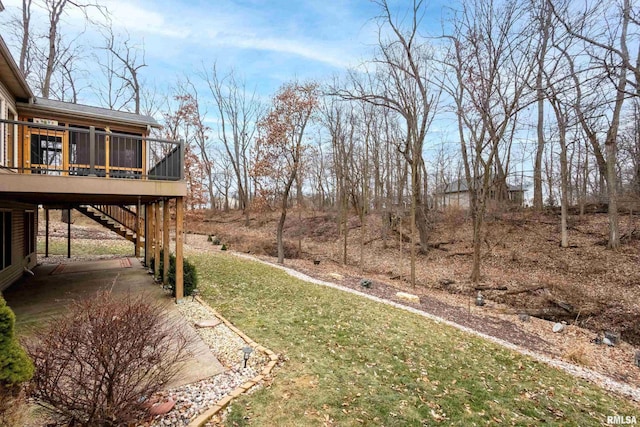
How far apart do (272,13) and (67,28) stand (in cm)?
1258

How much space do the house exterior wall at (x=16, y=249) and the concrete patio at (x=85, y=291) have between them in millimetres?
235

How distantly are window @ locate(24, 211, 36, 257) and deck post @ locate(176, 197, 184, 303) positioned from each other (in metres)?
6.47

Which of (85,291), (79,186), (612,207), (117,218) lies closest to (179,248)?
(79,186)

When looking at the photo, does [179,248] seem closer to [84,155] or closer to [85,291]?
[85,291]

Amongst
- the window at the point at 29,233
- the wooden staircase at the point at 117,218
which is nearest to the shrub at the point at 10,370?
the window at the point at 29,233

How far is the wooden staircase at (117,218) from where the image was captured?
1127 cm

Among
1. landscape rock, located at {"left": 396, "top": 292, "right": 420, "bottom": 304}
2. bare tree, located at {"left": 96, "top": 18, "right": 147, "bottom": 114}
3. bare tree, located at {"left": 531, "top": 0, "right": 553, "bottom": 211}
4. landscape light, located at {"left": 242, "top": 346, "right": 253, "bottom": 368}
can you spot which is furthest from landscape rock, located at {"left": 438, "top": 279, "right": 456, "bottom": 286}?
bare tree, located at {"left": 96, "top": 18, "right": 147, "bottom": 114}

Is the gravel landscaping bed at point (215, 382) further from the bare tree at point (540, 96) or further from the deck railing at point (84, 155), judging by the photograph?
the bare tree at point (540, 96)

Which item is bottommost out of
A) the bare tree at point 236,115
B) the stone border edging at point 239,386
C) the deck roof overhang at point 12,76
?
the stone border edging at point 239,386

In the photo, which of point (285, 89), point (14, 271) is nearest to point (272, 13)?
point (285, 89)

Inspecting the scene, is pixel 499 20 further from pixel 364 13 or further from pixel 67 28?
pixel 67 28

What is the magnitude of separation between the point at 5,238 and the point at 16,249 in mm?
1070

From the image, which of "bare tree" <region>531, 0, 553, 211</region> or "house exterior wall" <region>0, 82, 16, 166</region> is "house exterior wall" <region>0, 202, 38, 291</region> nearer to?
"house exterior wall" <region>0, 82, 16, 166</region>

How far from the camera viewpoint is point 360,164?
19.0 metres
